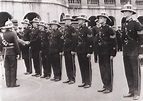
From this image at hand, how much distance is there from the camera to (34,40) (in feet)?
34.5

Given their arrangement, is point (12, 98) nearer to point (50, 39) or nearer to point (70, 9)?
point (50, 39)

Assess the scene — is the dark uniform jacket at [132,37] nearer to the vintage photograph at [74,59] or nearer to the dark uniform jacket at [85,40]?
the vintage photograph at [74,59]

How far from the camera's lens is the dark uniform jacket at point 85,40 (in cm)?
807

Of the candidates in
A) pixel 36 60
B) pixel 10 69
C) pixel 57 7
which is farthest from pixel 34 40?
pixel 57 7

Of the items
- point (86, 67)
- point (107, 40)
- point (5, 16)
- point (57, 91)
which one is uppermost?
point (5, 16)

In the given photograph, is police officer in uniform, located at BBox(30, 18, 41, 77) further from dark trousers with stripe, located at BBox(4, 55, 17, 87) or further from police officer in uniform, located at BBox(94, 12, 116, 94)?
police officer in uniform, located at BBox(94, 12, 116, 94)

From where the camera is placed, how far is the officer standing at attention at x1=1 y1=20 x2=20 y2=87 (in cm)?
871

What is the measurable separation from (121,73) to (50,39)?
10.3 feet

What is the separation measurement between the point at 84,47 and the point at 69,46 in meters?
0.94

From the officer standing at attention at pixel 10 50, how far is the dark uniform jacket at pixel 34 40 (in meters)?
1.67

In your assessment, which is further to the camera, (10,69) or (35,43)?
(35,43)

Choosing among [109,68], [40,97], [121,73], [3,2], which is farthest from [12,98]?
[3,2]

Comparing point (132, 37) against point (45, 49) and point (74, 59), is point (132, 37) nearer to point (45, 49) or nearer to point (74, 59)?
point (74, 59)

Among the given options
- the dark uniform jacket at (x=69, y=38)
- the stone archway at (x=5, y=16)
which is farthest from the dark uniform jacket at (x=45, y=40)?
the stone archway at (x=5, y=16)
